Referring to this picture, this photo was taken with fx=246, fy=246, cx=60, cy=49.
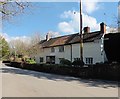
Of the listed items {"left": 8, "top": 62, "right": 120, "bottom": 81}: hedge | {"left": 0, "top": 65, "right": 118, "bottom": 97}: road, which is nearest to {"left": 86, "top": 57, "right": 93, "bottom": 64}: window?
{"left": 8, "top": 62, "right": 120, "bottom": 81}: hedge

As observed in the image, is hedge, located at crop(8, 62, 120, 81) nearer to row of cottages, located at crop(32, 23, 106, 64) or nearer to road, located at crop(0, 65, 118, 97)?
road, located at crop(0, 65, 118, 97)

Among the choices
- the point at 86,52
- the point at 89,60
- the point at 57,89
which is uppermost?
A: the point at 86,52

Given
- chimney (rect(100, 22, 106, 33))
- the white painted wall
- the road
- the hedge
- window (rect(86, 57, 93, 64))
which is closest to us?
the road

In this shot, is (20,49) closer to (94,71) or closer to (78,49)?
(78,49)

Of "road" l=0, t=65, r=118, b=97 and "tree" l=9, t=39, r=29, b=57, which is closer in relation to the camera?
"road" l=0, t=65, r=118, b=97

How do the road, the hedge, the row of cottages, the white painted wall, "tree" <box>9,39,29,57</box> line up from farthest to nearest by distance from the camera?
1. "tree" <box>9,39,29,57</box>
2. the row of cottages
3. the white painted wall
4. the hedge
5. the road

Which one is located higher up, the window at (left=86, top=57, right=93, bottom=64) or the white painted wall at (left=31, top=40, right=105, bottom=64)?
the white painted wall at (left=31, top=40, right=105, bottom=64)

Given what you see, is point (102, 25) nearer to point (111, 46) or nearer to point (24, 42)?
point (111, 46)

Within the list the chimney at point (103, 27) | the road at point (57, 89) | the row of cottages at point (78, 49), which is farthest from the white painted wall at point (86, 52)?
the road at point (57, 89)

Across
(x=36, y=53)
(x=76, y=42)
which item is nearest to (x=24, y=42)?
(x=36, y=53)

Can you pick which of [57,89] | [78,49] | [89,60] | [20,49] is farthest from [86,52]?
[20,49]

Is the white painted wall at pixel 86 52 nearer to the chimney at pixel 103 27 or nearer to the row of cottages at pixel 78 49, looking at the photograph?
the row of cottages at pixel 78 49

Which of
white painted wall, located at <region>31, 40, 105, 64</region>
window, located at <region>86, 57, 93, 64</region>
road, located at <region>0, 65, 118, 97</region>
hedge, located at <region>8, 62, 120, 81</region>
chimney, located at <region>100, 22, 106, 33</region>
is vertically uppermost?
chimney, located at <region>100, 22, 106, 33</region>

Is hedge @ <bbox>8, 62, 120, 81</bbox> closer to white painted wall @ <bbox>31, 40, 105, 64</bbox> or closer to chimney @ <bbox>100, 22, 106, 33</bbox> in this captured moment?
white painted wall @ <bbox>31, 40, 105, 64</bbox>
